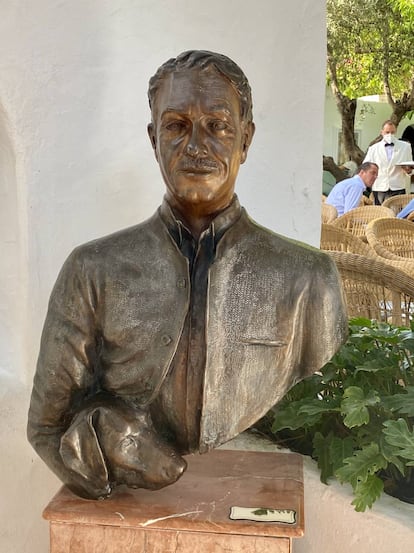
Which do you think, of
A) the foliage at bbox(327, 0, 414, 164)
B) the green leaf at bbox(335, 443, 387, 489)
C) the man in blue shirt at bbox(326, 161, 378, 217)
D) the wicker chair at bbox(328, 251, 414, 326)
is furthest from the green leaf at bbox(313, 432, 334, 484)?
the foliage at bbox(327, 0, 414, 164)

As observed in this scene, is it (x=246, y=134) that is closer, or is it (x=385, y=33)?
(x=246, y=134)

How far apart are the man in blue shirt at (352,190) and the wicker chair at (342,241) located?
8.50 ft

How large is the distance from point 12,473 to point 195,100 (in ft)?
4.22

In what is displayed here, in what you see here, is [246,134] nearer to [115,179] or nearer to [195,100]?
[195,100]

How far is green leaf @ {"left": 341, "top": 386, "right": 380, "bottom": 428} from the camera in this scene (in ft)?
4.96

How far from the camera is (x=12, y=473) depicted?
200 centimetres

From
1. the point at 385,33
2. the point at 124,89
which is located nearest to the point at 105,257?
the point at 124,89

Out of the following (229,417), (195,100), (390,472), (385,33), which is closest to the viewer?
(195,100)

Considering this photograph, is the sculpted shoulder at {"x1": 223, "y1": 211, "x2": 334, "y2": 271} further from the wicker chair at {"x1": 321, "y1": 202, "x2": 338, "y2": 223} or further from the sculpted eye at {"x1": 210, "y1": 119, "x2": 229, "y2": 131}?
the wicker chair at {"x1": 321, "y1": 202, "x2": 338, "y2": 223}

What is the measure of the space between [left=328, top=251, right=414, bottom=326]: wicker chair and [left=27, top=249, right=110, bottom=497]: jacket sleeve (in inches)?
64.6

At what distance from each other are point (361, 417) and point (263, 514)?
1.15 feet

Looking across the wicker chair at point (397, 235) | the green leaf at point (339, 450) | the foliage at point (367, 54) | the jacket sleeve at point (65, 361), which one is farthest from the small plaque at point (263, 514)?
the foliage at point (367, 54)

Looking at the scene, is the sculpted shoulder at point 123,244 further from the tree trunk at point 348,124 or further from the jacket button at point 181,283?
the tree trunk at point 348,124

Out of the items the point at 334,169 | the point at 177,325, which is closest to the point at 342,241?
the point at 177,325
